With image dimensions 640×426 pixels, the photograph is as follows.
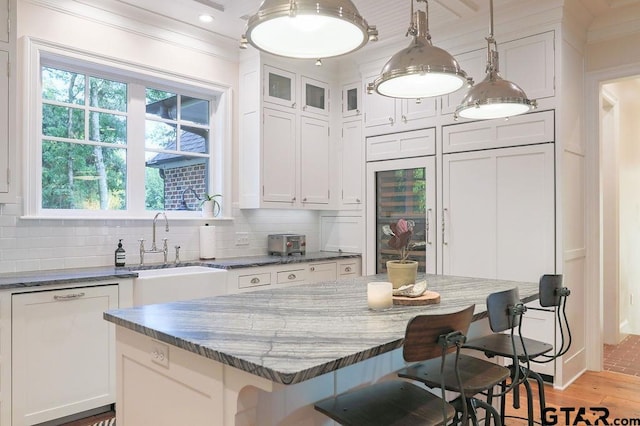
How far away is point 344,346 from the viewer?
138 centimetres

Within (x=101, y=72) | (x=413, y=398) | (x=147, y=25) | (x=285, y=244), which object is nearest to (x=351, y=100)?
(x=285, y=244)

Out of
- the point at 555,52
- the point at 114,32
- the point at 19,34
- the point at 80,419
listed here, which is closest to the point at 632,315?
the point at 555,52

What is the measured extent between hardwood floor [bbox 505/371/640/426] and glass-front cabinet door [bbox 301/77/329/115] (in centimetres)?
Answer: 321

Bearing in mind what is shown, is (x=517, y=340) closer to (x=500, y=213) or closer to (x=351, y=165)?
(x=500, y=213)

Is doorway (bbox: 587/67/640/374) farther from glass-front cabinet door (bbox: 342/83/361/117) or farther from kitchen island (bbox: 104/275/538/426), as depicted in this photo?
kitchen island (bbox: 104/275/538/426)

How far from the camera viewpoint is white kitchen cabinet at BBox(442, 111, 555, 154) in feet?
11.5

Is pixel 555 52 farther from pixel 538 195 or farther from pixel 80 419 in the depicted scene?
pixel 80 419

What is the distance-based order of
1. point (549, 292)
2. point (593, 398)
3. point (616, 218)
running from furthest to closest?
point (616, 218) < point (593, 398) < point (549, 292)

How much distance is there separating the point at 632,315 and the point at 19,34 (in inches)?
253

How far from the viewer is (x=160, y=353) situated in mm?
1621

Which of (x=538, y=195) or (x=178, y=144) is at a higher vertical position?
(x=178, y=144)

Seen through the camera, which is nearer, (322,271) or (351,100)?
(322,271)

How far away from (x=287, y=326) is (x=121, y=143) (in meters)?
2.85

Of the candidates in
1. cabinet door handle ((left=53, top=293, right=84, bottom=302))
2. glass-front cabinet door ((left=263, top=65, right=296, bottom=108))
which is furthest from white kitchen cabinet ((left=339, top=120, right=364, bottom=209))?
cabinet door handle ((left=53, top=293, right=84, bottom=302))
